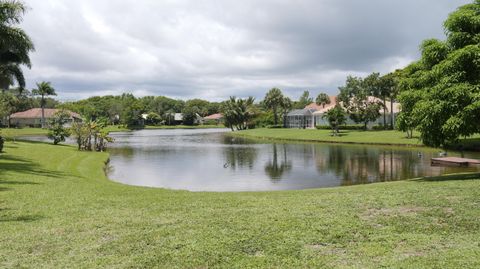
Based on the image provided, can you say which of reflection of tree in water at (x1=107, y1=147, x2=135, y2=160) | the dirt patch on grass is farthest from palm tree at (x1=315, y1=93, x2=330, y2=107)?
the dirt patch on grass

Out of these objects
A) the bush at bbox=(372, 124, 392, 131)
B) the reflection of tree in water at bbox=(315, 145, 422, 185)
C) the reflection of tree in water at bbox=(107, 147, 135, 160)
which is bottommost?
the reflection of tree in water at bbox=(315, 145, 422, 185)

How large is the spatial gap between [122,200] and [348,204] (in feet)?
25.7

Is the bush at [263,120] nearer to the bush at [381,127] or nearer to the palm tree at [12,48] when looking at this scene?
the bush at [381,127]

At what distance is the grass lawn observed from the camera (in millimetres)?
8164

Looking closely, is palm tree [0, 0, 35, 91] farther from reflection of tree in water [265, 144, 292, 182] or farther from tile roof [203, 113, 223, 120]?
tile roof [203, 113, 223, 120]

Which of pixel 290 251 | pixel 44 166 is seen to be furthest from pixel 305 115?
pixel 290 251

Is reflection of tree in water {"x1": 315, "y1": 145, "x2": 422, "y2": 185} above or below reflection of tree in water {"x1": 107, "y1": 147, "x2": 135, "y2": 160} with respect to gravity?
below

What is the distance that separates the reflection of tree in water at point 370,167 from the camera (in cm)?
2977

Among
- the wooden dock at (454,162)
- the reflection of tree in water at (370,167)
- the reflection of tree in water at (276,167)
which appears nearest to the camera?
the reflection of tree in water at (370,167)

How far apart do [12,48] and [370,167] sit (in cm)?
3981

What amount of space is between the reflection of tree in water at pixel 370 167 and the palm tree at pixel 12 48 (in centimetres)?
2483

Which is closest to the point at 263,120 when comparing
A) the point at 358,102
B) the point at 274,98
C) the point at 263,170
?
the point at 274,98

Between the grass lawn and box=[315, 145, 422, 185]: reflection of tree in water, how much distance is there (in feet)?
46.9

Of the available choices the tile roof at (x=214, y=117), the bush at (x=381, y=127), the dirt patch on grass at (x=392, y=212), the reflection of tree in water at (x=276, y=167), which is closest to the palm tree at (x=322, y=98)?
the bush at (x=381, y=127)
